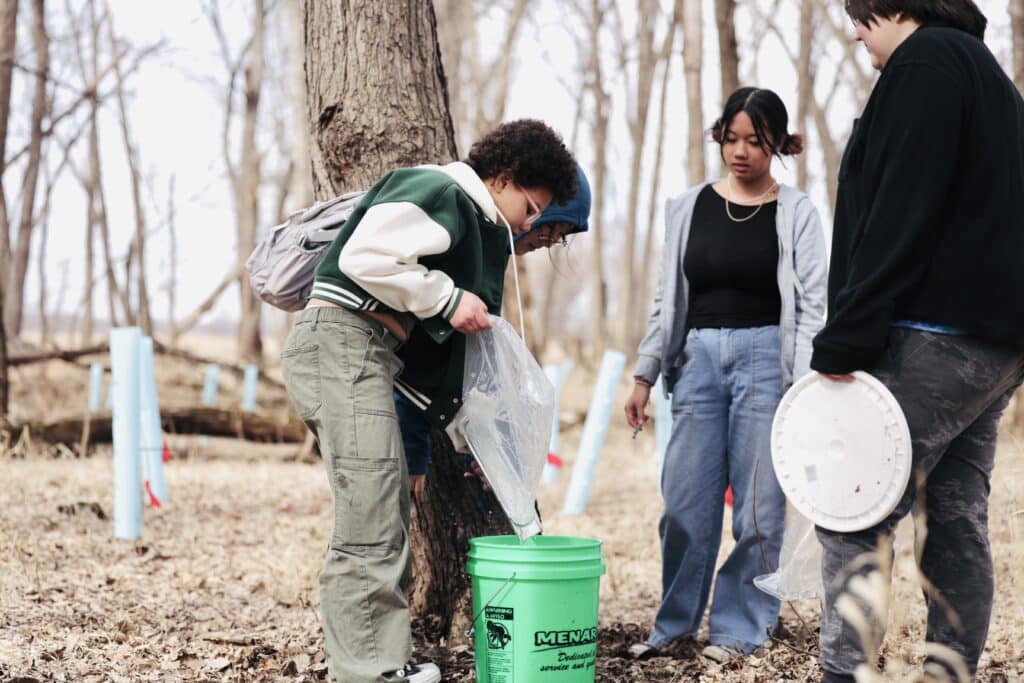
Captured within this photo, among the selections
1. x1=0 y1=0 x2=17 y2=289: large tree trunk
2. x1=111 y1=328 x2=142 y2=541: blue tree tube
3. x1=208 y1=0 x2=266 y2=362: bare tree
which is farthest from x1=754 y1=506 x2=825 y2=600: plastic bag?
x1=208 y1=0 x2=266 y2=362: bare tree

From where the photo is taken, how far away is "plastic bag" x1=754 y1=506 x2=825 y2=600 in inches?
113

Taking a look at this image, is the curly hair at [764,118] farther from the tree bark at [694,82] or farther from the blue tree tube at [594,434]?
the tree bark at [694,82]

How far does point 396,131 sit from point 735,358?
1.44 m

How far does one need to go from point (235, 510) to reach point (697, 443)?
12.7 ft

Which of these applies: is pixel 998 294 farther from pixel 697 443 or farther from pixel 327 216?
pixel 327 216

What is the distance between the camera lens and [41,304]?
23.6 m

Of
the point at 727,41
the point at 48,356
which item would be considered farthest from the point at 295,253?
the point at 48,356

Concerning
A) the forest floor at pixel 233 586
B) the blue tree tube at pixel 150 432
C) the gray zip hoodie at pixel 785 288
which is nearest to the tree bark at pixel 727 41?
the forest floor at pixel 233 586

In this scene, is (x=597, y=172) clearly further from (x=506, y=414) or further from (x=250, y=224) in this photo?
(x=506, y=414)

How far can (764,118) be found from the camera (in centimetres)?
350

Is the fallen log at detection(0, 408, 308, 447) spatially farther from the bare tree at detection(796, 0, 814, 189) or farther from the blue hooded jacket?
the bare tree at detection(796, 0, 814, 189)

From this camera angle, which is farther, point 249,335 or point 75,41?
point 75,41

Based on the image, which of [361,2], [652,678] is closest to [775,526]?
[652,678]

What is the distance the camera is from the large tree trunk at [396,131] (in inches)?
143
